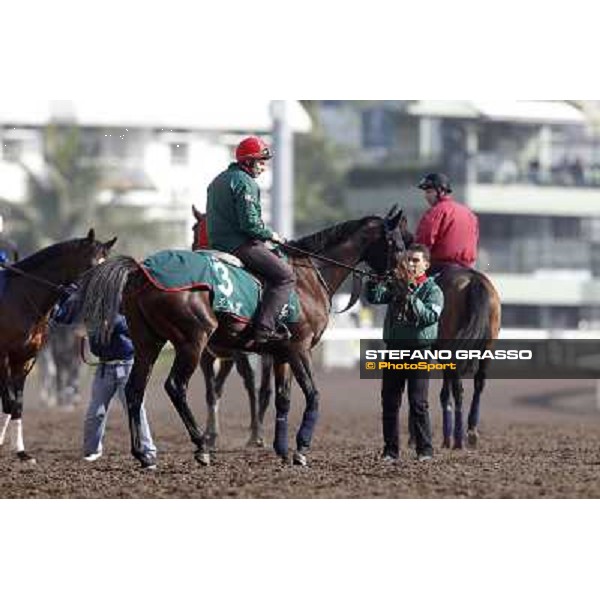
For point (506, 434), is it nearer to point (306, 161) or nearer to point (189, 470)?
point (189, 470)

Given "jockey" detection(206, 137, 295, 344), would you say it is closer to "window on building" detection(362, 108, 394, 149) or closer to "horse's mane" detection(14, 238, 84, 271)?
"horse's mane" detection(14, 238, 84, 271)

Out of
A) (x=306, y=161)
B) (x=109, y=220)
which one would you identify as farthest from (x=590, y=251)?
(x=109, y=220)

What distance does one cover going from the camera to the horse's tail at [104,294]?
11789 millimetres

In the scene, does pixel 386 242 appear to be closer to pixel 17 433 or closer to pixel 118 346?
pixel 118 346

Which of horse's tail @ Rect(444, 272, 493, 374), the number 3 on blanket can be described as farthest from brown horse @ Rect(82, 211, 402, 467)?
horse's tail @ Rect(444, 272, 493, 374)

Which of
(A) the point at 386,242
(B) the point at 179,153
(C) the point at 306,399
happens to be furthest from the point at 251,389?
(B) the point at 179,153

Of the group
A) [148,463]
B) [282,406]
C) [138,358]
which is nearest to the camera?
[138,358]

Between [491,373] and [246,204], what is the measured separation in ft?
20.4

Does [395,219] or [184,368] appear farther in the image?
[395,219]

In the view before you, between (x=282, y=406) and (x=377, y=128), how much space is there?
14847 mm

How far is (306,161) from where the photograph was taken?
2686 centimetres

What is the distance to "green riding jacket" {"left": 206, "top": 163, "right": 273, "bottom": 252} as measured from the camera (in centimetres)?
1219

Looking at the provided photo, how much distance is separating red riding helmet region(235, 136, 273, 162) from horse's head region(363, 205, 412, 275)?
1.18 meters

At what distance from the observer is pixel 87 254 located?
13.0 meters
